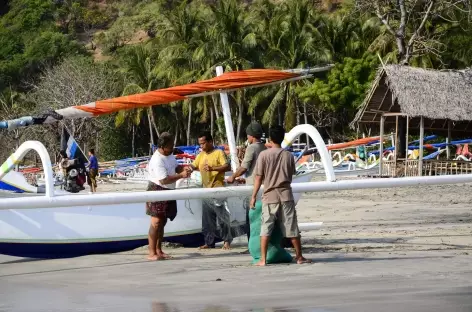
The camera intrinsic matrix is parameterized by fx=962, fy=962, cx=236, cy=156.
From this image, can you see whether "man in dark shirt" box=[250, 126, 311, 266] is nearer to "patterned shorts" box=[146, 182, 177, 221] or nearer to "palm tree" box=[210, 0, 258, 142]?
"patterned shorts" box=[146, 182, 177, 221]

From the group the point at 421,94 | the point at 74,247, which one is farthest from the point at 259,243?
the point at 421,94

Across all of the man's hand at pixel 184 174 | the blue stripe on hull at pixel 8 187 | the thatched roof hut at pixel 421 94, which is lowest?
the blue stripe on hull at pixel 8 187

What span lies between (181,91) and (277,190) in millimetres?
2059

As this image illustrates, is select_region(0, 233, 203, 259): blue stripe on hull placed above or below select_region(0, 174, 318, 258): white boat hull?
below

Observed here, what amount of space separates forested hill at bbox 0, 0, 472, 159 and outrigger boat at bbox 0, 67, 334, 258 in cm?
2364

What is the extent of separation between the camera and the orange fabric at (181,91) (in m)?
11.3

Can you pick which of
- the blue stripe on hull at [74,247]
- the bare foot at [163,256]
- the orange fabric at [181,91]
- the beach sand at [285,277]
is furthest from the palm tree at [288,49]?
the bare foot at [163,256]

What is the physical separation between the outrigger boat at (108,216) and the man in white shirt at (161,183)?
0.28 m

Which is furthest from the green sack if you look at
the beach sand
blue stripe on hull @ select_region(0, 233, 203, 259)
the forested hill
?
the forested hill

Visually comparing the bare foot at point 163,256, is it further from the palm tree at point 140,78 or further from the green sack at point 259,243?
the palm tree at point 140,78

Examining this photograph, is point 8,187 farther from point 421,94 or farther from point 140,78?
point 140,78

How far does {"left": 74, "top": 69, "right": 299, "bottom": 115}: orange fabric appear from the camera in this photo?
11305 mm

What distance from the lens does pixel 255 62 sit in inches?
2005

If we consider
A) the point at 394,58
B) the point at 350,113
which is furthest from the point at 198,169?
the point at 350,113
